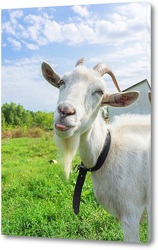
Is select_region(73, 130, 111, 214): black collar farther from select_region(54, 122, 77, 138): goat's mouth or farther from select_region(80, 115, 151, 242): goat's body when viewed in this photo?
select_region(54, 122, 77, 138): goat's mouth

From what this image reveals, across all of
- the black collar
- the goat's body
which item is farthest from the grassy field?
the goat's body

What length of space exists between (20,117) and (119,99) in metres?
0.76

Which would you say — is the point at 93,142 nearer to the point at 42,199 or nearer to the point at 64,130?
the point at 64,130

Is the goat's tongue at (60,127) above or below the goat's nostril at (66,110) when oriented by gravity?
below

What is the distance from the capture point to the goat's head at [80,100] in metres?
2.46

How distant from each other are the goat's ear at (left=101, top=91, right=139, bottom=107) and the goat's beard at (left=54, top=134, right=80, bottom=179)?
8.5 inches

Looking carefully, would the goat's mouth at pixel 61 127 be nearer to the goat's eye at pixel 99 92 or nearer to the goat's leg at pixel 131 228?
the goat's eye at pixel 99 92

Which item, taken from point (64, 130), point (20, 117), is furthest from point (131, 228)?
point (20, 117)

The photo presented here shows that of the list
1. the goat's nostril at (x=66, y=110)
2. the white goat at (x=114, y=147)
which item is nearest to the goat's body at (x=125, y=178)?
the white goat at (x=114, y=147)

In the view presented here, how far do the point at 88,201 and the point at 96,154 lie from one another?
0.35 metres

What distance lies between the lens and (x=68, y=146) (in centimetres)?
264

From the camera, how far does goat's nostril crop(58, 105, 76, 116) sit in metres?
2.42

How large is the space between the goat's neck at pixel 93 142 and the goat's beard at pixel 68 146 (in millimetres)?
36

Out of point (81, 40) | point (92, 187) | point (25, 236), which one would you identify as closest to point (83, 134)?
point (92, 187)
